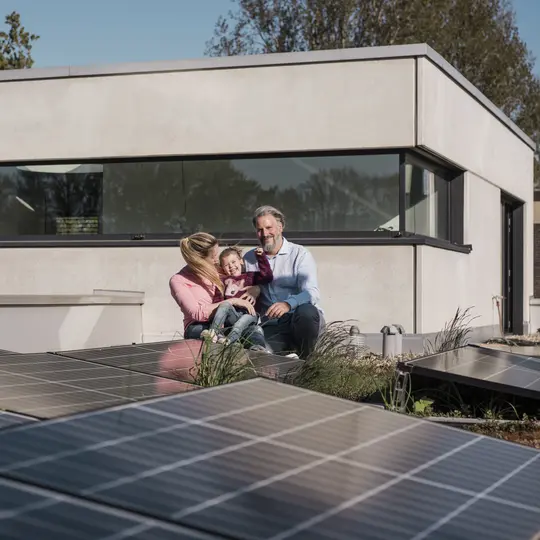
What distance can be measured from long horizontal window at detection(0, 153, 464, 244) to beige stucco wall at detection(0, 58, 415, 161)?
316 mm

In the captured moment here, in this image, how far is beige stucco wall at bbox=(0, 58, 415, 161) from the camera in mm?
12672

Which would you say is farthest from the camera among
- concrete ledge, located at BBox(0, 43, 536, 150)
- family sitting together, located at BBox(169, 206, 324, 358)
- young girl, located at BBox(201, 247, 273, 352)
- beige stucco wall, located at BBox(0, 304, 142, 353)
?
concrete ledge, located at BBox(0, 43, 536, 150)

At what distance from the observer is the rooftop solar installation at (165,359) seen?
556cm

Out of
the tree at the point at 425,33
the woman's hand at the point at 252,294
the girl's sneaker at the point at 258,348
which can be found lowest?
the girl's sneaker at the point at 258,348

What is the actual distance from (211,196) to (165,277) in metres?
1.27

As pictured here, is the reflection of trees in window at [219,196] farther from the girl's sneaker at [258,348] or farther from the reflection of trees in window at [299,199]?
the girl's sneaker at [258,348]

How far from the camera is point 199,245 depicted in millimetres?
8375

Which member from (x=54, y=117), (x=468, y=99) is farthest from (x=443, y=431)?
(x=468, y=99)

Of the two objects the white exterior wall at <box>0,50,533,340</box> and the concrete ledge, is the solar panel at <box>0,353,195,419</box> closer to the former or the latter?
the white exterior wall at <box>0,50,533,340</box>

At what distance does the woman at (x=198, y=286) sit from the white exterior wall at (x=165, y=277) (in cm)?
405

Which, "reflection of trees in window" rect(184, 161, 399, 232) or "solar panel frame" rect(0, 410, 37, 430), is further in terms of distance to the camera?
"reflection of trees in window" rect(184, 161, 399, 232)

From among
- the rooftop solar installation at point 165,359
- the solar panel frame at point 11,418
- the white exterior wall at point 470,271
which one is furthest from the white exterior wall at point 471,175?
the solar panel frame at point 11,418

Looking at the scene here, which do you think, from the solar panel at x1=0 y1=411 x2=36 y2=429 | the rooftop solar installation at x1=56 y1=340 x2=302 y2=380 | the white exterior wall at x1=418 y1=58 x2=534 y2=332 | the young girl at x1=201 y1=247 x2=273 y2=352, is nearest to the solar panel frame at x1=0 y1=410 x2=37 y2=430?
the solar panel at x1=0 y1=411 x2=36 y2=429

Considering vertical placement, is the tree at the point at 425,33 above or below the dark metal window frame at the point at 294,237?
above
